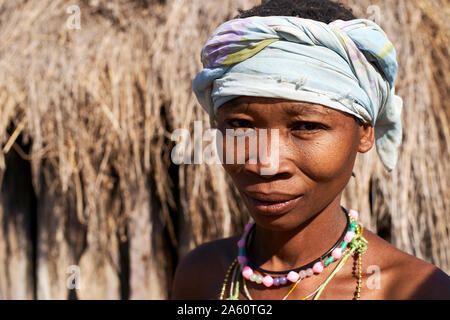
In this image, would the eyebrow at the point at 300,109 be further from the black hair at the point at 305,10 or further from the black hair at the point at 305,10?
the black hair at the point at 305,10

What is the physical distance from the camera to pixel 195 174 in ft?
9.85

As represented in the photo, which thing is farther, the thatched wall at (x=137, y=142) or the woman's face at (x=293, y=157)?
the thatched wall at (x=137, y=142)

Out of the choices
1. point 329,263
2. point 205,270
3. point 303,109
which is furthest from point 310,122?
point 205,270

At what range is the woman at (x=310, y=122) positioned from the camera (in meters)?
1.41

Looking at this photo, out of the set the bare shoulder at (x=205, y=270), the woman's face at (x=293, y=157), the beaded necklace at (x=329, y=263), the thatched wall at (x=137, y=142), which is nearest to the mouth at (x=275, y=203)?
the woman's face at (x=293, y=157)

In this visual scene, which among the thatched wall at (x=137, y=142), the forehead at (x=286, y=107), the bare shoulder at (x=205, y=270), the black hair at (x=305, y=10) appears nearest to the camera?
the forehead at (x=286, y=107)

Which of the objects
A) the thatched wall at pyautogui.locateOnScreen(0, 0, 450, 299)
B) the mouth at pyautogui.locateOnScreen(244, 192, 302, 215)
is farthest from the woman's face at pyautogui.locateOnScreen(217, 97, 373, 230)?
the thatched wall at pyautogui.locateOnScreen(0, 0, 450, 299)

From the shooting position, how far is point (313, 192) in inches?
57.4

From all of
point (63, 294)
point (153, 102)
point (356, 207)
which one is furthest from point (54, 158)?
point (356, 207)

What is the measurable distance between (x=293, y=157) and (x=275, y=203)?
14 centimetres

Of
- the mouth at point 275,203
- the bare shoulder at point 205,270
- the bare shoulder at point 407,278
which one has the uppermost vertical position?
the mouth at point 275,203

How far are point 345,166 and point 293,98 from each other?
0.26 meters

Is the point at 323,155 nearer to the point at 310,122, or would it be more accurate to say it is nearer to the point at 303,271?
the point at 310,122

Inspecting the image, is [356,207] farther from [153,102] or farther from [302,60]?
[302,60]
